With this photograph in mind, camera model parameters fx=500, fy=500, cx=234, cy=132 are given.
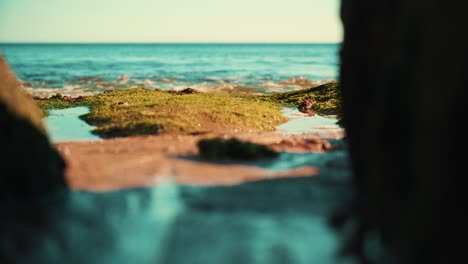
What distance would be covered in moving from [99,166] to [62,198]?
5.62 feet

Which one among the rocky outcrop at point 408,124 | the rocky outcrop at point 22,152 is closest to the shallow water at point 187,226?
the rocky outcrop at point 22,152

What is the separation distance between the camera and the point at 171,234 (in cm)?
521

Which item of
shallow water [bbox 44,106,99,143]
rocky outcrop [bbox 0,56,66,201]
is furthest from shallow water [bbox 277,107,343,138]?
rocky outcrop [bbox 0,56,66,201]

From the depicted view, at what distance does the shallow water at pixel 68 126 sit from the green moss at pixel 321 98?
862 cm

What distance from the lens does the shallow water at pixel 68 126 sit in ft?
39.4

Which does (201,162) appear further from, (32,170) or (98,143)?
(98,143)

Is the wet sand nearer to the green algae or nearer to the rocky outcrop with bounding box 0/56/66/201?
the rocky outcrop with bounding box 0/56/66/201

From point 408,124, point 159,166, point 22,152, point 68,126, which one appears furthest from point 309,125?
point 408,124

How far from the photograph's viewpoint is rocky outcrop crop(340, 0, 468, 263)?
366 cm

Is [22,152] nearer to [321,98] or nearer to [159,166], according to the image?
[159,166]

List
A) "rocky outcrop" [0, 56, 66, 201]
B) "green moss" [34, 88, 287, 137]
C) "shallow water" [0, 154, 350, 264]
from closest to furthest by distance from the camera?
"shallow water" [0, 154, 350, 264], "rocky outcrop" [0, 56, 66, 201], "green moss" [34, 88, 287, 137]

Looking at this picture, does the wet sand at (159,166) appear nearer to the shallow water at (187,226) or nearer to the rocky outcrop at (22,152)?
the shallow water at (187,226)

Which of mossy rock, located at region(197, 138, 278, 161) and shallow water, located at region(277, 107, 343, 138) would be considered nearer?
mossy rock, located at region(197, 138, 278, 161)

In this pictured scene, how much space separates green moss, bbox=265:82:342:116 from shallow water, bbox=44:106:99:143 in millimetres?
8621
